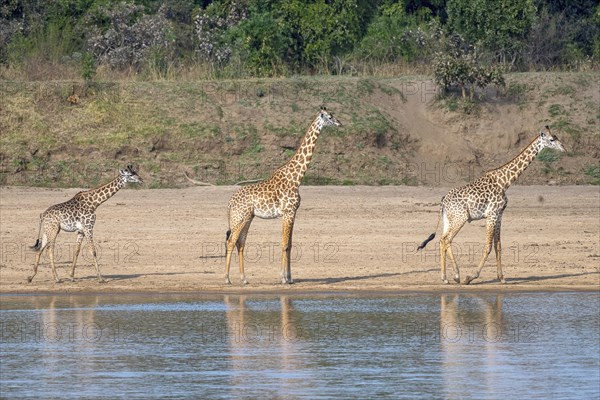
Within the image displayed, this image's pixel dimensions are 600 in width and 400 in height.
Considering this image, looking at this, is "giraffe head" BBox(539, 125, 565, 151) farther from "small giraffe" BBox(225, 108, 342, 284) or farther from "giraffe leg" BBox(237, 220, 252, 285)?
"giraffe leg" BBox(237, 220, 252, 285)

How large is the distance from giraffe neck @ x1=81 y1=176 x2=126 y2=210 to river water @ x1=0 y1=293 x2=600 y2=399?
1431 mm

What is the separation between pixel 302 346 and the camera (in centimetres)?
1257

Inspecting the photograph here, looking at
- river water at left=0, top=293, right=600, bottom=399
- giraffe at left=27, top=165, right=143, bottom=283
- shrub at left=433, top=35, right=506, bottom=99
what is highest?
shrub at left=433, top=35, right=506, bottom=99

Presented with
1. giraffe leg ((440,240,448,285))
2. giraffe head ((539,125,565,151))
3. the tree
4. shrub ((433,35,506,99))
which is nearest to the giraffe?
giraffe leg ((440,240,448,285))

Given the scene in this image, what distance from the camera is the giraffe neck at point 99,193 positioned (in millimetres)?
16047

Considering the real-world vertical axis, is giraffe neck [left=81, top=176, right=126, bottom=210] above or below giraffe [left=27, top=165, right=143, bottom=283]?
above

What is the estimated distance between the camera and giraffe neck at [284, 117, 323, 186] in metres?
15.8

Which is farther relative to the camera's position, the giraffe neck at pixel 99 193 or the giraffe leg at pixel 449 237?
the giraffe neck at pixel 99 193

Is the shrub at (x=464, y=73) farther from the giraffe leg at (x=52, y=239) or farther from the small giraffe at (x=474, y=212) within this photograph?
the giraffe leg at (x=52, y=239)

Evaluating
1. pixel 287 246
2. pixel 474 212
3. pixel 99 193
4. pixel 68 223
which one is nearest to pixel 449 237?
pixel 474 212

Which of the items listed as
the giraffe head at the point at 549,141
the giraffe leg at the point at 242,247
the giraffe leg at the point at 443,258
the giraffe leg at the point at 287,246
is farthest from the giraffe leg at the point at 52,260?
the giraffe head at the point at 549,141

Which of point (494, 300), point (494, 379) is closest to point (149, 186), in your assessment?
point (494, 300)

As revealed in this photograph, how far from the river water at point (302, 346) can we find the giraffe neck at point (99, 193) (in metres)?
1.43

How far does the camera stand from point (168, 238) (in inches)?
730
